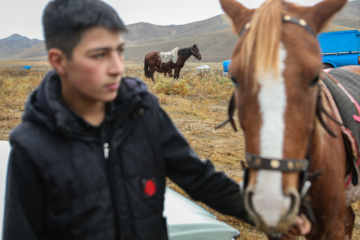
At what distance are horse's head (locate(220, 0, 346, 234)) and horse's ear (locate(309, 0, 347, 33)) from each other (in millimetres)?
165

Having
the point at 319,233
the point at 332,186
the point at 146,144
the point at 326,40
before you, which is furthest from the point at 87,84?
the point at 326,40

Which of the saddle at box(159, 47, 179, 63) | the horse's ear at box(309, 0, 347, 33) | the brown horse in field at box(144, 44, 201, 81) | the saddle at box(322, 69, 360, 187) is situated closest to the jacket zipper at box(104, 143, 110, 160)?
the horse's ear at box(309, 0, 347, 33)

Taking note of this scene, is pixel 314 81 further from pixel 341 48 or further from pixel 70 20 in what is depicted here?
pixel 341 48

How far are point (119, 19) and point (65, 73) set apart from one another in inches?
12.6

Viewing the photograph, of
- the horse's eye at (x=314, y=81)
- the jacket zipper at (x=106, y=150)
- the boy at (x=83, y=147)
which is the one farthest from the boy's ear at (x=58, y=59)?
the horse's eye at (x=314, y=81)

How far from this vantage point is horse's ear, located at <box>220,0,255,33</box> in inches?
68.6

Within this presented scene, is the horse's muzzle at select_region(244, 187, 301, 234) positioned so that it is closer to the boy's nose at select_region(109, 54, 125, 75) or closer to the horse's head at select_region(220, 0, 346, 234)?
the horse's head at select_region(220, 0, 346, 234)

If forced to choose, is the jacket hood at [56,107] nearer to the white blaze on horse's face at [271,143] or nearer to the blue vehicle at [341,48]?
the white blaze on horse's face at [271,143]

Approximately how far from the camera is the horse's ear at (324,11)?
158 cm

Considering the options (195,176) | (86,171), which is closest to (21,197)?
(86,171)

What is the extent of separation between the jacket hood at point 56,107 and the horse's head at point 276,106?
521 mm

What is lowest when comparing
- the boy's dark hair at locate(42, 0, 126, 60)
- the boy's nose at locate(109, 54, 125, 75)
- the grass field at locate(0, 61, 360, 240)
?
the grass field at locate(0, 61, 360, 240)

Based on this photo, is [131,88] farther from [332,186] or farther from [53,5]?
[332,186]

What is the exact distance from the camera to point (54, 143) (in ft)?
3.85
